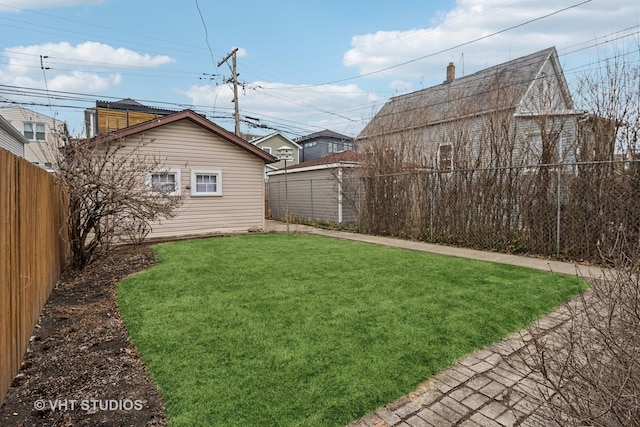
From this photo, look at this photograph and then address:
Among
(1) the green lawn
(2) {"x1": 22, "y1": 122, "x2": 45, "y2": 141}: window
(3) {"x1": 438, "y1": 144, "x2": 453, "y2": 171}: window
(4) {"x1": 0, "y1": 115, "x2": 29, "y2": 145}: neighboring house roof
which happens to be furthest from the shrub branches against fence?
(2) {"x1": 22, "y1": 122, "x2": 45, "y2": 141}: window

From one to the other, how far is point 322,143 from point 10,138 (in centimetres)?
2514

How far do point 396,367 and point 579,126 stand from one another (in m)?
6.87

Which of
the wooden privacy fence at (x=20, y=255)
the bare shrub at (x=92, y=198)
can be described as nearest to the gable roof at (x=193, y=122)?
the bare shrub at (x=92, y=198)

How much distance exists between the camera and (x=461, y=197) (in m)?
8.80

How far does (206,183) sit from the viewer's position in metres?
11.5

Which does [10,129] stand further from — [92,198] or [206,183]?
[92,198]

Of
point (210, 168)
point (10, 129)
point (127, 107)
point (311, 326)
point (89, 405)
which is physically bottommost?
point (89, 405)

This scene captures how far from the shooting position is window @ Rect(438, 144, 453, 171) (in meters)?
9.52

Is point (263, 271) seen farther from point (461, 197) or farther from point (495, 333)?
point (461, 197)

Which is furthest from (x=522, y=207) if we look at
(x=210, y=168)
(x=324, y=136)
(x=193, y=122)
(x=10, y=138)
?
(x=324, y=136)

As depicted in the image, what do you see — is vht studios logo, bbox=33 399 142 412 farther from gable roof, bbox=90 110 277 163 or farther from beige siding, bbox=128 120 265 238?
beige siding, bbox=128 120 265 238

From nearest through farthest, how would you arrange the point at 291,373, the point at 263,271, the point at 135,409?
the point at 135,409
the point at 291,373
the point at 263,271

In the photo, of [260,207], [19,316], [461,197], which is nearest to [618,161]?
[461,197]

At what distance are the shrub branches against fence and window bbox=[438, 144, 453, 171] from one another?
0.60 meters
